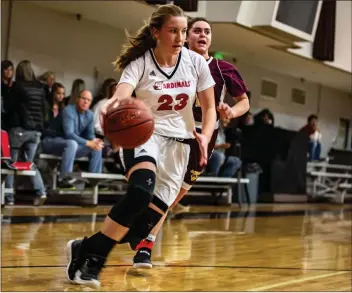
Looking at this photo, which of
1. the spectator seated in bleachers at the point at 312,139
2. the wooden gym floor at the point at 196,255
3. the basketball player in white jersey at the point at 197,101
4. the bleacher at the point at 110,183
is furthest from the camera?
the spectator seated in bleachers at the point at 312,139

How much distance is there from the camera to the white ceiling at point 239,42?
1112 cm

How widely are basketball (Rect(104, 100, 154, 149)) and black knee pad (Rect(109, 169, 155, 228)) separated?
24cm

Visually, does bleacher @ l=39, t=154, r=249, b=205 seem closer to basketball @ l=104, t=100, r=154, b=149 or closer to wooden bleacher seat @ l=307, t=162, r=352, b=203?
wooden bleacher seat @ l=307, t=162, r=352, b=203

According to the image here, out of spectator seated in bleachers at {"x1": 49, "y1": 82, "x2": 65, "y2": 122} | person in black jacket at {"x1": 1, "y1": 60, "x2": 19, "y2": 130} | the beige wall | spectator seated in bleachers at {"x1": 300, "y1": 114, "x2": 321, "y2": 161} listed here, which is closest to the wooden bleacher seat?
spectator seated in bleachers at {"x1": 300, "y1": 114, "x2": 321, "y2": 161}

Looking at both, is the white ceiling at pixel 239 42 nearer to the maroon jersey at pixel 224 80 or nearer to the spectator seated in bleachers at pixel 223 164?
the spectator seated in bleachers at pixel 223 164

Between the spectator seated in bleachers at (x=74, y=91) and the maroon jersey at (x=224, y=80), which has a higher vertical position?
the spectator seated in bleachers at (x=74, y=91)

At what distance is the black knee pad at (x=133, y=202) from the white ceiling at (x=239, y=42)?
23.5 feet

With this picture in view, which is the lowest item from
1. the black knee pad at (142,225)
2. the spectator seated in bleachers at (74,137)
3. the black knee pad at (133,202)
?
the black knee pad at (142,225)

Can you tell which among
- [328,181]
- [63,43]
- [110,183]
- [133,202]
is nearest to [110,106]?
[133,202]

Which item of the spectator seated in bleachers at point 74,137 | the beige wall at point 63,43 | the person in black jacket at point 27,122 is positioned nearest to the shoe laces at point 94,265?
the person in black jacket at point 27,122

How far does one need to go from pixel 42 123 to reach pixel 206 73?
5.26 meters

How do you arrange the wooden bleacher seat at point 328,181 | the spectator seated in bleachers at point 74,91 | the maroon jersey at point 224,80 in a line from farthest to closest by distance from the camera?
the wooden bleacher seat at point 328,181 → the spectator seated in bleachers at point 74,91 → the maroon jersey at point 224,80

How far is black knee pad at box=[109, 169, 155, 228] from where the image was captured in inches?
134

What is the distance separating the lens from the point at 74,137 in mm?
9062
